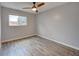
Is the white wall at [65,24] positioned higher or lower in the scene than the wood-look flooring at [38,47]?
higher

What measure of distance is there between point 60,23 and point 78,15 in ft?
2.02

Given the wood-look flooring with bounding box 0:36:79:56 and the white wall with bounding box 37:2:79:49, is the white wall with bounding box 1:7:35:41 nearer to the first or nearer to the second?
the wood-look flooring with bounding box 0:36:79:56

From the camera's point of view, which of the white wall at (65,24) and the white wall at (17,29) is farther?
the white wall at (65,24)

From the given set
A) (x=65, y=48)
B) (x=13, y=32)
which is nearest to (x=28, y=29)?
(x=13, y=32)

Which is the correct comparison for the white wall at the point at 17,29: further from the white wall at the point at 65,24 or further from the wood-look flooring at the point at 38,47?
the white wall at the point at 65,24

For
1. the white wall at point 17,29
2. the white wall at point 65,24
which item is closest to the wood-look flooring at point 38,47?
the white wall at point 17,29

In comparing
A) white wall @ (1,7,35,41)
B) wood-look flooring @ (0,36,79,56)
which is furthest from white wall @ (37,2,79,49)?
white wall @ (1,7,35,41)

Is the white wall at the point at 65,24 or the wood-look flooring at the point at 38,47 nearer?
the wood-look flooring at the point at 38,47

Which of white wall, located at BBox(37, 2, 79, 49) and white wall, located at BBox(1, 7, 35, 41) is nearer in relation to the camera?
white wall, located at BBox(1, 7, 35, 41)

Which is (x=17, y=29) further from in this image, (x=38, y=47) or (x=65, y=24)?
(x=65, y=24)

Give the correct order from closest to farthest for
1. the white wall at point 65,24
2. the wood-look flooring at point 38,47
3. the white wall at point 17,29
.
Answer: the white wall at point 17,29, the wood-look flooring at point 38,47, the white wall at point 65,24

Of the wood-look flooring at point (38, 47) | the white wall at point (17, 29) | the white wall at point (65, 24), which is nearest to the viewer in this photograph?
the white wall at point (17, 29)

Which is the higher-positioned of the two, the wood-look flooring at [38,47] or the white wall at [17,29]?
the white wall at [17,29]

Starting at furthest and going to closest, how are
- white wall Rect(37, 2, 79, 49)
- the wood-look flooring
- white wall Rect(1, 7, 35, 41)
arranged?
white wall Rect(37, 2, 79, 49)
the wood-look flooring
white wall Rect(1, 7, 35, 41)
